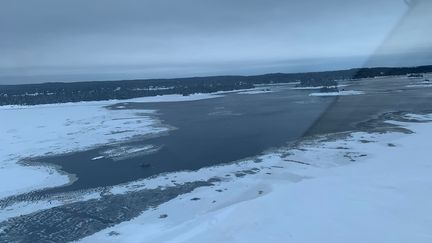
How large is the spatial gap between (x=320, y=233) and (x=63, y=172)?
7032 mm

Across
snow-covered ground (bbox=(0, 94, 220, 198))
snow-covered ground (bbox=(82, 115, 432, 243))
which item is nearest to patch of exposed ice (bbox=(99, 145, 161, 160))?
snow-covered ground (bbox=(0, 94, 220, 198))

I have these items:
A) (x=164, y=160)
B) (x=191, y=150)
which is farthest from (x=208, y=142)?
(x=164, y=160)

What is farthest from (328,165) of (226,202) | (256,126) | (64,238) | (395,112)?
(395,112)

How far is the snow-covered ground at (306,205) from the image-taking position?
5516 millimetres

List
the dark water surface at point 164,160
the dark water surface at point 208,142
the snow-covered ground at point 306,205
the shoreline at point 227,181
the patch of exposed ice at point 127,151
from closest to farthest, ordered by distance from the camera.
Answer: the snow-covered ground at point 306,205, the dark water surface at point 164,160, the shoreline at point 227,181, the dark water surface at point 208,142, the patch of exposed ice at point 127,151

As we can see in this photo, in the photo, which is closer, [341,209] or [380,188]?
[341,209]

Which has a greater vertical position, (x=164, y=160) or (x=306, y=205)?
(x=306, y=205)

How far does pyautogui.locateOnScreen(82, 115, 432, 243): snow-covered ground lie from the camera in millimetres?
5516

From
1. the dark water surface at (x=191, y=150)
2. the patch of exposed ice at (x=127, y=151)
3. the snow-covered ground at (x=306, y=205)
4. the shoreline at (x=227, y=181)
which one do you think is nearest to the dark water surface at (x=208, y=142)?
the dark water surface at (x=191, y=150)

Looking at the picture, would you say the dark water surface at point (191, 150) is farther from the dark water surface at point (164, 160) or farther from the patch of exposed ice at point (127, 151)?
the patch of exposed ice at point (127, 151)

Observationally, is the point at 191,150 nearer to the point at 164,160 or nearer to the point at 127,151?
the point at 164,160

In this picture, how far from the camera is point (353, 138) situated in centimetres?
1269

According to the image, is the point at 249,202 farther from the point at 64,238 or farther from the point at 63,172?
the point at 63,172

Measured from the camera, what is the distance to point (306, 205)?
21.8ft
